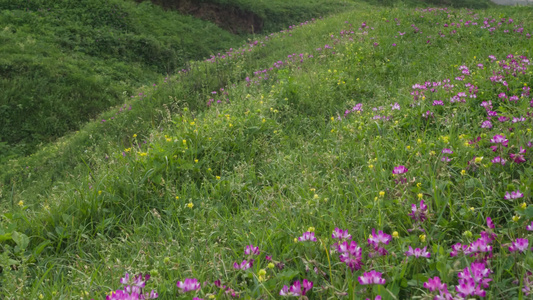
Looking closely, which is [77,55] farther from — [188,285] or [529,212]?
[529,212]

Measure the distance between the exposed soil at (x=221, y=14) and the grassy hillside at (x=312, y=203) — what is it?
1560 centimetres

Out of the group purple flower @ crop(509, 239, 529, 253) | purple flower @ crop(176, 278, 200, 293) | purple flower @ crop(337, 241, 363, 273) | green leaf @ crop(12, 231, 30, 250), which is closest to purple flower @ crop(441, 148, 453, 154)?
purple flower @ crop(509, 239, 529, 253)

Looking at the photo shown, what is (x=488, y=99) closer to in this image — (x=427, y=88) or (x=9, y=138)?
(x=427, y=88)

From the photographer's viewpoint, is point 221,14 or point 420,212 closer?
point 420,212

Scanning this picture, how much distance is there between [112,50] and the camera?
13945 millimetres

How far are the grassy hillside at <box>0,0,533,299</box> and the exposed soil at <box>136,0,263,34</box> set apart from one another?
614 inches

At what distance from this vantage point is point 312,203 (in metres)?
2.24

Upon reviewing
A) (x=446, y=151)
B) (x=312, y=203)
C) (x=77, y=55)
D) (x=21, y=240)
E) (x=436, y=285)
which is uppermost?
(x=436, y=285)

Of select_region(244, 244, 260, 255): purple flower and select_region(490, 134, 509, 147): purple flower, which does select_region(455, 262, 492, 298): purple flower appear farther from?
select_region(490, 134, 509, 147): purple flower

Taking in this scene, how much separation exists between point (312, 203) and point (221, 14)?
19624 mm

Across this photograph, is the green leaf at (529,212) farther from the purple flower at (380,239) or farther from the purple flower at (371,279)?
the purple flower at (371,279)

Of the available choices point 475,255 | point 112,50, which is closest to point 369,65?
point 475,255

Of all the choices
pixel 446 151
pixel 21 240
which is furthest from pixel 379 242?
pixel 21 240

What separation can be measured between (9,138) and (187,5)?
12979 mm
